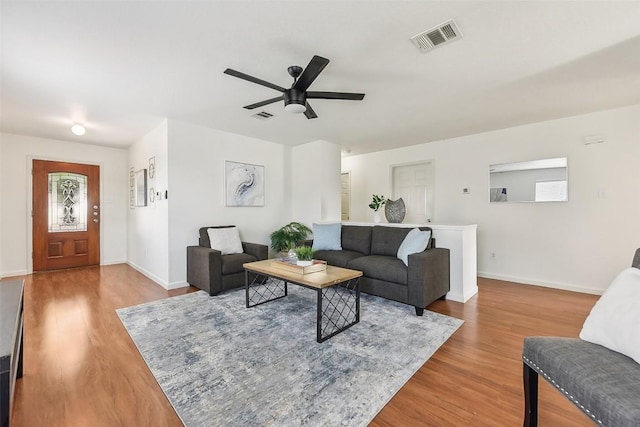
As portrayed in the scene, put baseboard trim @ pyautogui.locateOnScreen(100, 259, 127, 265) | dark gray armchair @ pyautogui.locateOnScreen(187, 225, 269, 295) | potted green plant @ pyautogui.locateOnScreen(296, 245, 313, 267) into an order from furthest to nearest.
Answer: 1. baseboard trim @ pyautogui.locateOnScreen(100, 259, 127, 265)
2. dark gray armchair @ pyautogui.locateOnScreen(187, 225, 269, 295)
3. potted green plant @ pyautogui.locateOnScreen(296, 245, 313, 267)

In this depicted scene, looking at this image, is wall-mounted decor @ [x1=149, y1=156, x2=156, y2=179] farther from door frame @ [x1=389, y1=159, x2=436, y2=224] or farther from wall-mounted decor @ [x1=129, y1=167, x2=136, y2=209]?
door frame @ [x1=389, y1=159, x2=436, y2=224]

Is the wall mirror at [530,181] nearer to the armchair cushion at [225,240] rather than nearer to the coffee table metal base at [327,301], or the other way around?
the coffee table metal base at [327,301]

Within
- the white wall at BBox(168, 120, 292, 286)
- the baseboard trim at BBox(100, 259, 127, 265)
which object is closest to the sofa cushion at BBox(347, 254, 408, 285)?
the white wall at BBox(168, 120, 292, 286)

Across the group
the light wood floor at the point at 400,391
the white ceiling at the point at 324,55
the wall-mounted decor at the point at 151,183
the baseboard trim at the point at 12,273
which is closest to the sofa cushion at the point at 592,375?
the light wood floor at the point at 400,391

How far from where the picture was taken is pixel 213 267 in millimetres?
3475

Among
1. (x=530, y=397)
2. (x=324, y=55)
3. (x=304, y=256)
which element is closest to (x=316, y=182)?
(x=304, y=256)

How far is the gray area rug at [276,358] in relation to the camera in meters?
1.54

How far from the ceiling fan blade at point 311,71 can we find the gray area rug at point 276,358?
2.13 m

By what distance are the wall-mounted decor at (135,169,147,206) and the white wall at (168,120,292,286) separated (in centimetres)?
117

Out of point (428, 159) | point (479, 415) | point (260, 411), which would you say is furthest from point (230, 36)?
point (428, 159)

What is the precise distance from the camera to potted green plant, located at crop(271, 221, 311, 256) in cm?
496

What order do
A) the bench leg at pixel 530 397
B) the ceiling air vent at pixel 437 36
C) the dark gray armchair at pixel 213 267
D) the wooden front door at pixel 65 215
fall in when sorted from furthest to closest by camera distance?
the wooden front door at pixel 65 215 → the dark gray armchair at pixel 213 267 → the ceiling air vent at pixel 437 36 → the bench leg at pixel 530 397

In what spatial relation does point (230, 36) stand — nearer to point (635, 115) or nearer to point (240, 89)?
point (240, 89)

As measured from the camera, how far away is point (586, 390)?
1.04 meters
